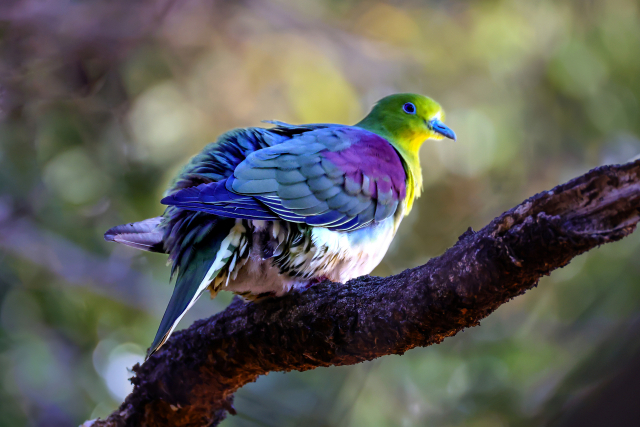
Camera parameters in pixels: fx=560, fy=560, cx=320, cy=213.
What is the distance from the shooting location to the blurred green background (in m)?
4.52

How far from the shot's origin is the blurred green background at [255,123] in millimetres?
4520

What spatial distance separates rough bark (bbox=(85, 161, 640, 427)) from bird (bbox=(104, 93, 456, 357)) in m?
0.24

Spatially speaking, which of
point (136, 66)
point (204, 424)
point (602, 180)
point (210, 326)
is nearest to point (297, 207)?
point (210, 326)

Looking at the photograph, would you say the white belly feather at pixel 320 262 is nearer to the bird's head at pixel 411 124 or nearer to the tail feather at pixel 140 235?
the tail feather at pixel 140 235

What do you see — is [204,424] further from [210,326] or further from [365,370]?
[365,370]

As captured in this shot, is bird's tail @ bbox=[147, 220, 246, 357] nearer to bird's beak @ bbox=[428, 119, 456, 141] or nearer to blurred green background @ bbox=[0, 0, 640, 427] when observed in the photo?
bird's beak @ bbox=[428, 119, 456, 141]

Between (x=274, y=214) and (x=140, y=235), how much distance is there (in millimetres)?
641

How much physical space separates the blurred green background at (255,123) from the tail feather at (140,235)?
2.04 metres

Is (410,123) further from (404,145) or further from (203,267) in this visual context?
(203,267)

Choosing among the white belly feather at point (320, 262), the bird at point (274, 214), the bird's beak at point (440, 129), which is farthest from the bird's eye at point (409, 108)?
the white belly feather at point (320, 262)

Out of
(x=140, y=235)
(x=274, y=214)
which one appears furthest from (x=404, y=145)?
(x=140, y=235)

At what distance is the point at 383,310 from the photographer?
199 cm

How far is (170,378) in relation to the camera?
2.73 meters

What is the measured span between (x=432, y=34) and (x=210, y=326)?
419 cm
